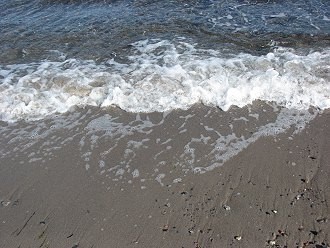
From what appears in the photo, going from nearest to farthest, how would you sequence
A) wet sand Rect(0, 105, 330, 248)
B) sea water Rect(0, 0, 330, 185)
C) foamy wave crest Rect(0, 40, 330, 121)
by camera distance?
wet sand Rect(0, 105, 330, 248) < sea water Rect(0, 0, 330, 185) < foamy wave crest Rect(0, 40, 330, 121)

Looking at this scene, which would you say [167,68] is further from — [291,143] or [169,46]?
[291,143]

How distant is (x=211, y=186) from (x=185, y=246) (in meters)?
0.94

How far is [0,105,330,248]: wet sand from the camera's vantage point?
13.6 feet

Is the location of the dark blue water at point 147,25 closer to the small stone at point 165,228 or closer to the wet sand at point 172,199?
the wet sand at point 172,199

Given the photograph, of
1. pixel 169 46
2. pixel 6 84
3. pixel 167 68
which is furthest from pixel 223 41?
pixel 6 84

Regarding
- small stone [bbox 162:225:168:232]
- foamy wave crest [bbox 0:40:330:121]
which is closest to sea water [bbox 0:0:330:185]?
foamy wave crest [bbox 0:40:330:121]

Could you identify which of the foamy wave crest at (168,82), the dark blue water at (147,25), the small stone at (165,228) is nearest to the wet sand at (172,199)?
the small stone at (165,228)

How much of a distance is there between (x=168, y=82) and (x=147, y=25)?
9.94 feet

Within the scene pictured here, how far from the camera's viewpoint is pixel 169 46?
8258mm

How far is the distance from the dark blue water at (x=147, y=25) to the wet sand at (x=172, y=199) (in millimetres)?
3214

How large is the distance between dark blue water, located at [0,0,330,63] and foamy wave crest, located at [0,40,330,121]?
58 cm

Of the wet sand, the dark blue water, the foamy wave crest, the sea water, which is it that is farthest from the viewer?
the dark blue water

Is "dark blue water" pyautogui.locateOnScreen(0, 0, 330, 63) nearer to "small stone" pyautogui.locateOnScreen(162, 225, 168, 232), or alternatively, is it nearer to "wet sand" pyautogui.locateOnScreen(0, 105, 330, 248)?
"wet sand" pyautogui.locateOnScreen(0, 105, 330, 248)

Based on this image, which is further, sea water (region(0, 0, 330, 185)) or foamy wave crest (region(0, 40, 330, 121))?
foamy wave crest (region(0, 40, 330, 121))
